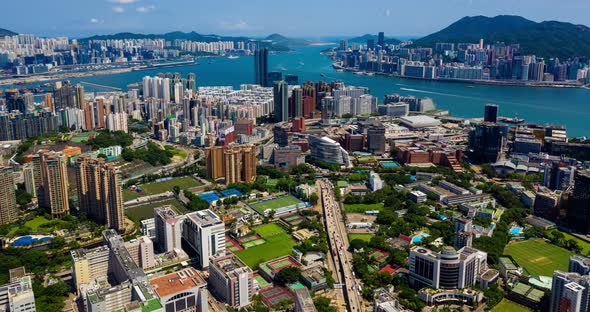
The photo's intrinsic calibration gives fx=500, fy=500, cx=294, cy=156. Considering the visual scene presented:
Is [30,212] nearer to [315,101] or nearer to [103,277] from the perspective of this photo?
[103,277]

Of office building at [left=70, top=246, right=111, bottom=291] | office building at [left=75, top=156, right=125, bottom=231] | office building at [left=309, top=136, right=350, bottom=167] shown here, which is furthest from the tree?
office building at [left=309, top=136, right=350, bottom=167]

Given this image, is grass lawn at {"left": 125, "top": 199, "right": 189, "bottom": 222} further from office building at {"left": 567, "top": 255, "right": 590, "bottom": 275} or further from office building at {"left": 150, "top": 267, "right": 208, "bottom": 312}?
office building at {"left": 567, "top": 255, "right": 590, "bottom": 275}

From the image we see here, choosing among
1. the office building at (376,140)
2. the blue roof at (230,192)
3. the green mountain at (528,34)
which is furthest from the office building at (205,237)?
the green mountain at (528,34)

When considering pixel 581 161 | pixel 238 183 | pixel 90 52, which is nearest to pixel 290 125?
pixel 238 183

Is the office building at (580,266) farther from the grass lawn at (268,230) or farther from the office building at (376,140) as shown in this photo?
the office building at (376,140)

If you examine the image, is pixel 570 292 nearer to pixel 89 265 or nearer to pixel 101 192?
pixel 89 265
